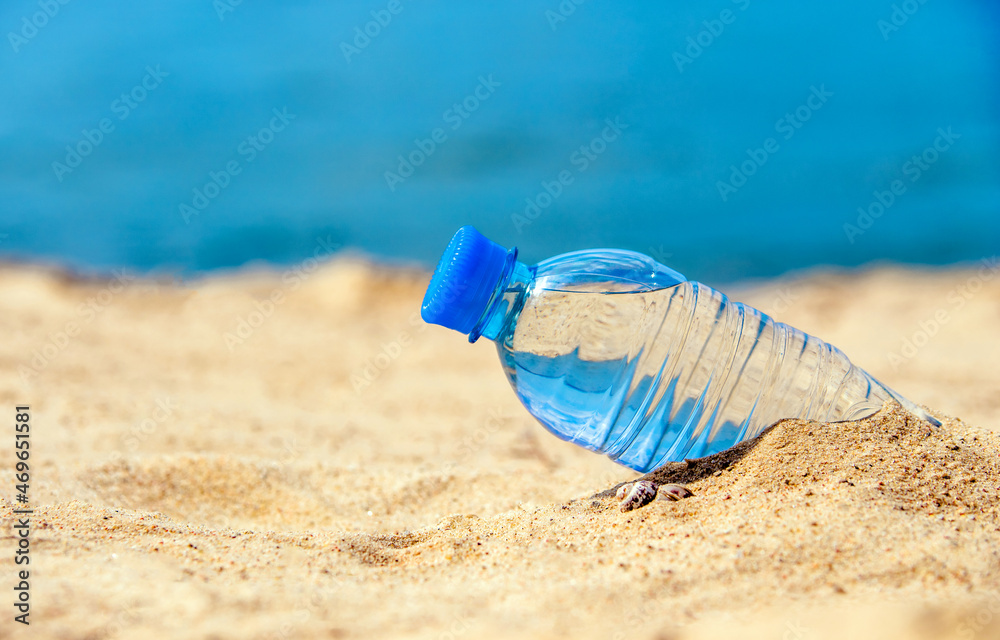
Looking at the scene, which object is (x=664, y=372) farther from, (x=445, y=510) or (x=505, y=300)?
(x=445, y=510)

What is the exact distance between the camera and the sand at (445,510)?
1.51 meters

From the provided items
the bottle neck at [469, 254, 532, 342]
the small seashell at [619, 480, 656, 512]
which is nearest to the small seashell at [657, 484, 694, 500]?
the small seashell at [619, 480, 656, 512]

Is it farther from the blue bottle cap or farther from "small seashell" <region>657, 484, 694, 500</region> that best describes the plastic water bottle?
"small seashell" <region>657, 484, 694, 500</region>

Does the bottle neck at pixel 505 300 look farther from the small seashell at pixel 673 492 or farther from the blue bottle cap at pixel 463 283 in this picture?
the small seashell at pixel 673 492

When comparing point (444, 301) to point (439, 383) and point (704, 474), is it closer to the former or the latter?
point (704, 474)

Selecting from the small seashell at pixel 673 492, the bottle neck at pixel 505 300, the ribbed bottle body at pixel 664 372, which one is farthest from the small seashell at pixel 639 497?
the bottle neck at pixel 505 300

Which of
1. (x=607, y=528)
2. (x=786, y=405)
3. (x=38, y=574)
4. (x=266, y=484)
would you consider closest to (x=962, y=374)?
(x=786, y=405)

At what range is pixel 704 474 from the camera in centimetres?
217

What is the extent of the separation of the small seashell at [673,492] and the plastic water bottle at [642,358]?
0.85 ft

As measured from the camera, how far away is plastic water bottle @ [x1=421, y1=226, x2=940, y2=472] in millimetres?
2252

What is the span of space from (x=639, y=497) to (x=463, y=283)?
75cm

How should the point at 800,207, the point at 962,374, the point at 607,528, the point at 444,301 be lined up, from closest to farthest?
the point at 607,528 → the point at 444,301 → the point at 962,374 → the point at 800,207

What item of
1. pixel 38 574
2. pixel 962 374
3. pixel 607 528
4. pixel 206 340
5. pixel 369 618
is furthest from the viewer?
pixel 206 340

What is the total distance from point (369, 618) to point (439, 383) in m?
3.55
